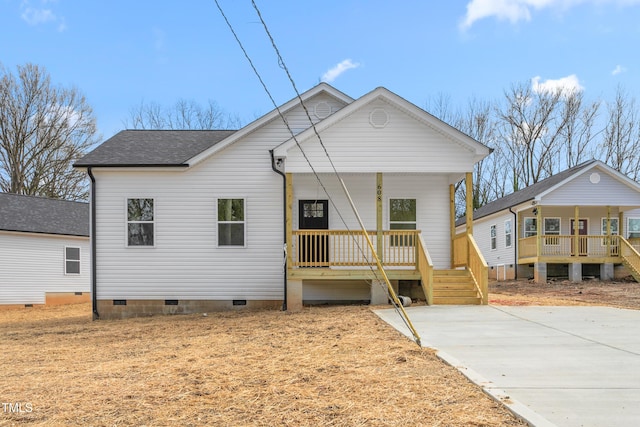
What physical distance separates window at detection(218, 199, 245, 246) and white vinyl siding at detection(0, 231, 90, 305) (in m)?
10.5

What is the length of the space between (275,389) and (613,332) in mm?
6393

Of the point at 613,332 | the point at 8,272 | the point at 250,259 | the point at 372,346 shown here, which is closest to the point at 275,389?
the point at 372,346

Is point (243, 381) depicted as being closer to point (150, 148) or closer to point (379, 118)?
point (379, 118)

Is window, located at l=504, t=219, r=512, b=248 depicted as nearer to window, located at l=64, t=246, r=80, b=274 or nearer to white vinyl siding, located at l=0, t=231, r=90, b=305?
white vinyl siding, located at l=0, t=231, r=90, b=305

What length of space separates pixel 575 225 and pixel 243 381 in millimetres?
20849

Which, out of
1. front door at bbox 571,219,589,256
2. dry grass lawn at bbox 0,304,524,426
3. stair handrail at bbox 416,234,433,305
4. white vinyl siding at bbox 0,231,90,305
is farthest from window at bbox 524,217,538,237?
white vinyl siding at bbox 0,231,90,305

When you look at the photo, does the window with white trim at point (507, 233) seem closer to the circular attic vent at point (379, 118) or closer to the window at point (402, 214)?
the window at point (402, 214)

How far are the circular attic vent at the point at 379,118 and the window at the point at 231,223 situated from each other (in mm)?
4204

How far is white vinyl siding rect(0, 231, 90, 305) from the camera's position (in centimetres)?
2038

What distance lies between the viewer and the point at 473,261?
13.4m

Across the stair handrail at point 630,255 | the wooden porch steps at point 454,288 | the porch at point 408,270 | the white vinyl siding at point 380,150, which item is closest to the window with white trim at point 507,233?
the stair handrail at point 630,255

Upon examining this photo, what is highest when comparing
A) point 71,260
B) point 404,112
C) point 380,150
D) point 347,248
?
point 404,112

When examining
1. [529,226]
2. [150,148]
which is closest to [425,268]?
[150,148]

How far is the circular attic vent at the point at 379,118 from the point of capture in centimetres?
1362
